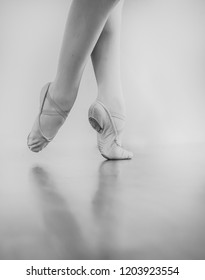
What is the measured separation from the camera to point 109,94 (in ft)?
2.88

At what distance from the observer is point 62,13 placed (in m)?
1.65

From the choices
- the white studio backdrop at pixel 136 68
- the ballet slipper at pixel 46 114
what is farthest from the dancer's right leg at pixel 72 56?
the white studio backdrop at pixel 136 68

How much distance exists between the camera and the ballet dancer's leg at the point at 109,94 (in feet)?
2.77

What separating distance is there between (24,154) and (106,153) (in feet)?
0.85

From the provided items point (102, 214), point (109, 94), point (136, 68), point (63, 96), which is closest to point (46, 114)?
point (63, 96)

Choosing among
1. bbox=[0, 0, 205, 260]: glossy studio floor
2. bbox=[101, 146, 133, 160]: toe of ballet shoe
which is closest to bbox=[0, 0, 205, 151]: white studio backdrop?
bbox=[0, 0, 205, 260]: glossy studio floor

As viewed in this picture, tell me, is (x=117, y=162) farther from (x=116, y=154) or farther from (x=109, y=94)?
(x=109, y=94)

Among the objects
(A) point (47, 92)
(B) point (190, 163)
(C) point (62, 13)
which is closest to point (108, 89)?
(A) point (47, 92)

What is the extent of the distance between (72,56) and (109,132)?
284 millimetres

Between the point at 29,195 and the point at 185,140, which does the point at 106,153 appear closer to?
the point at 29,195

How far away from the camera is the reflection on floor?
30 centimetres

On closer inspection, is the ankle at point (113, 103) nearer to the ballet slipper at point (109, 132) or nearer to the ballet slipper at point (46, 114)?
the ballet slipper at point (109, 132)
